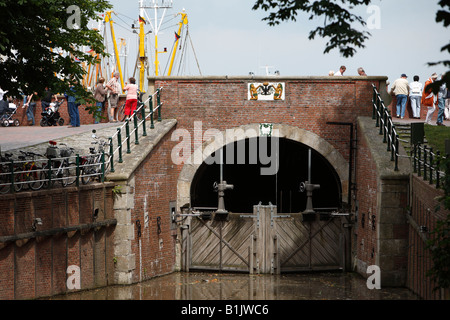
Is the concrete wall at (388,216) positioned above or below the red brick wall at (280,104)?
below

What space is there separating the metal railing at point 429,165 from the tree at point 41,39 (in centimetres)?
804

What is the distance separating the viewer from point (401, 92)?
25.3 metres

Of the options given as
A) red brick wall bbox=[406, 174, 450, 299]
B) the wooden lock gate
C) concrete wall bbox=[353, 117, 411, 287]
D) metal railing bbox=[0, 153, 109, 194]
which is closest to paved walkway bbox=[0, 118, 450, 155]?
metal railing bbox=[0, 153, 109, 194]

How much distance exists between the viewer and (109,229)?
Result: 18.9 meters

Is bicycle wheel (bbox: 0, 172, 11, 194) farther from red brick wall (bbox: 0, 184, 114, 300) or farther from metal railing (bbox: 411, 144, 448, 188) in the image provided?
metal railing (bbox: 411, 144, 448, 188)

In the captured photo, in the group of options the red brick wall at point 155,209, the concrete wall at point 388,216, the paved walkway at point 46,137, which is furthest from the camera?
the paved walkway at point 46,137

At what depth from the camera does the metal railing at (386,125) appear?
19.2 m

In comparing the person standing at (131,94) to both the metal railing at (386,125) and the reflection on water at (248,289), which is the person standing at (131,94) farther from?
the metal railing at (386,125)

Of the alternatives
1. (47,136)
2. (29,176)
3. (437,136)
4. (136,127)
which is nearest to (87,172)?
(29,176)

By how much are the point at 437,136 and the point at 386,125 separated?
2.32m

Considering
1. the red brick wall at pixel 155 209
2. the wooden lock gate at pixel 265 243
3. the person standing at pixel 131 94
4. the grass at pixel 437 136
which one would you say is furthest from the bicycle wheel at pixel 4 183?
the grass at pixel 437 136

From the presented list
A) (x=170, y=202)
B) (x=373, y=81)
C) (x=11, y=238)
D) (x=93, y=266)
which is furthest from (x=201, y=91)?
(x=11, y=238)

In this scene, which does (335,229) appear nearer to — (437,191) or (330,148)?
(330,148)

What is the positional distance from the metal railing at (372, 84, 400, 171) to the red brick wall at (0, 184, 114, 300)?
6.87 meters
